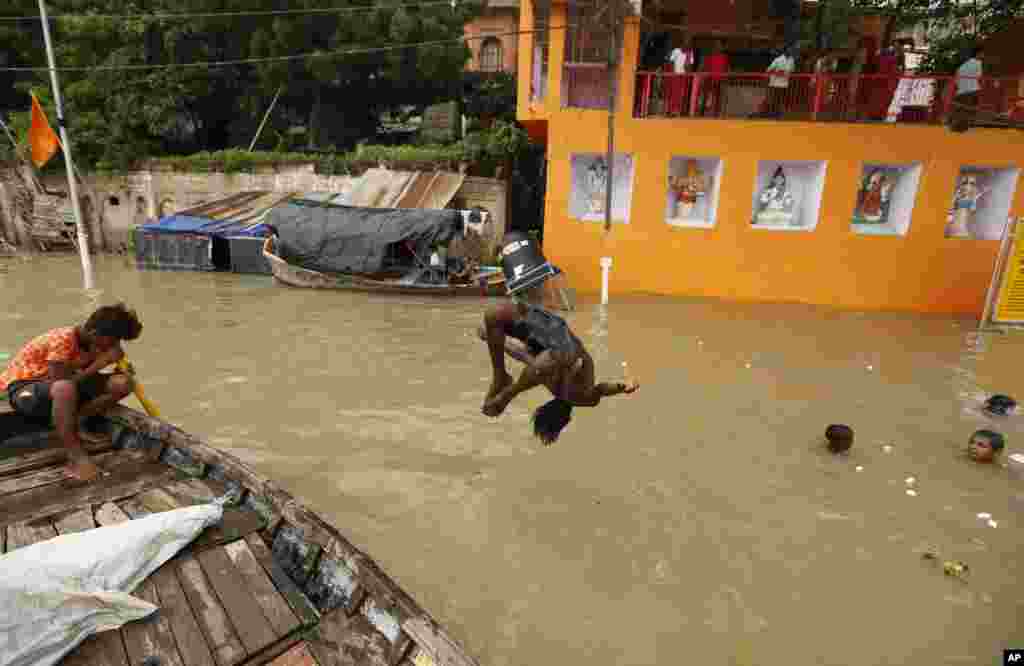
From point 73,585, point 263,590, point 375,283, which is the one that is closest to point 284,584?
point 263,590

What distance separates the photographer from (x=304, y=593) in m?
3.53

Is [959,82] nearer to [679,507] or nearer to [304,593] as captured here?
[679,507]

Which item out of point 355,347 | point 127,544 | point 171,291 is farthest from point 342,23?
point 127,544

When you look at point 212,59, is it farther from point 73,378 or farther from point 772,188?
point 73,378

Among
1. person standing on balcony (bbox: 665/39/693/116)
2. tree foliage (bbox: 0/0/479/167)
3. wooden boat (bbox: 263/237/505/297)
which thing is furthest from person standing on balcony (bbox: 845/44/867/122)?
tree foliage (bbox: 0/0/479/167)

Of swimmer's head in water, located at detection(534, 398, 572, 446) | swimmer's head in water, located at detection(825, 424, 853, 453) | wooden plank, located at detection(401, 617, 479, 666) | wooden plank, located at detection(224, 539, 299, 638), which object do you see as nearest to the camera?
wooden plank, located at detection(401, 617, 479, 666)

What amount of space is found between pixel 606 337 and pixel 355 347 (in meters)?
4.84

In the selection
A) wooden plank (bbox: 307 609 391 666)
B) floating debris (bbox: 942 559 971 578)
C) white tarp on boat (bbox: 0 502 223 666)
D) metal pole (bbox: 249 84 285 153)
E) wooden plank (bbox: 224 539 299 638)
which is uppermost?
metal pole (bbox: 249 84 285 153)

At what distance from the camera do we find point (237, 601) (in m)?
3.28

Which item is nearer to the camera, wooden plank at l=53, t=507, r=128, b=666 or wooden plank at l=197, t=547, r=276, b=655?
wooden plank at l=53, t=507, r=128, b=666

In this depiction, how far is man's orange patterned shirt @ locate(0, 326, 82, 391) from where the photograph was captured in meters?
4.97

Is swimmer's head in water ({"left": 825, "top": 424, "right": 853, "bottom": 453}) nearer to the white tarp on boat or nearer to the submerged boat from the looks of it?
the white tarp on boat

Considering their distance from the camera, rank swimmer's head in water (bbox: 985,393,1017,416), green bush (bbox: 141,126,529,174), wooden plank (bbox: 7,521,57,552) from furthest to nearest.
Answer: green bush (bbox: 141,126,529,174), swimmer's head in water (bbox: 985,393,1017,416), wooden plank (bbox: 7,521,57,552)

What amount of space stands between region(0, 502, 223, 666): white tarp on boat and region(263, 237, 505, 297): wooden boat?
10.4 meters
